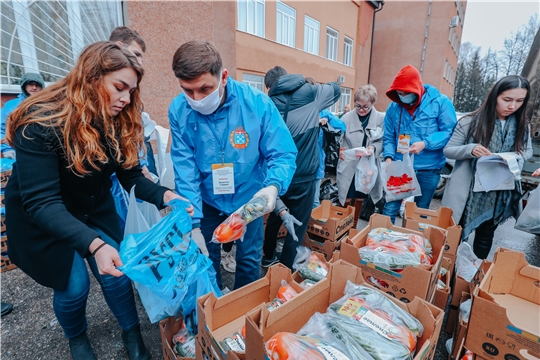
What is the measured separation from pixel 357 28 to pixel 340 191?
47.8 ft

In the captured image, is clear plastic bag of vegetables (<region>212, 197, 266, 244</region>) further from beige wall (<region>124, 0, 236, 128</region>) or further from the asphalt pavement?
beige wall (<region>124, 0, 236, 128</region>)

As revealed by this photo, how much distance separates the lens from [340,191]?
3.69m

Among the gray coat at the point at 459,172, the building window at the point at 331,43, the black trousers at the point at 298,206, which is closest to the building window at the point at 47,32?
the black trousers at the point at 298,206

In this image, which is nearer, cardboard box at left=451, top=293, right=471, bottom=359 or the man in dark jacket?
cardboard box at left=451, top=293, right=471, bottom=359

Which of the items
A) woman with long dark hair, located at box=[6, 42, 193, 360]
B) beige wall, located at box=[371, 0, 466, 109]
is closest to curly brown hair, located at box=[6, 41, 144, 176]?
woman with long dark hair, located at box=[6, 42, 193, 360]

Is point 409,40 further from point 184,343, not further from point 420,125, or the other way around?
point 184,343

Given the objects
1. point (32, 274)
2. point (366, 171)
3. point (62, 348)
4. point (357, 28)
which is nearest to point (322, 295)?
point (32, 274)

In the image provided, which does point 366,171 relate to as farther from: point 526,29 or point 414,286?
point 526,29

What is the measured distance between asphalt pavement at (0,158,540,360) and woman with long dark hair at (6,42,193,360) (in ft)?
1.14

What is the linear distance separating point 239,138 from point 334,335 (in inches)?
45.1

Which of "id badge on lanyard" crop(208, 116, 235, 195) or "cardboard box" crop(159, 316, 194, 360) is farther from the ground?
"id badge on lanyard" crop(208, 116, 235, 195)

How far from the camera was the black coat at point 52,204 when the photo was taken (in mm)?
1127

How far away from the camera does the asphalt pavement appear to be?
1.82 metres

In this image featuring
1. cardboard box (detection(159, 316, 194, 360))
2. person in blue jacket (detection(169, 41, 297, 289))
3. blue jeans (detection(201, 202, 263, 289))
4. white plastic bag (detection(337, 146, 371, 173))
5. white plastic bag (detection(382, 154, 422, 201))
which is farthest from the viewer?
white plastic bag (detection(337, 146, 371, 173))
